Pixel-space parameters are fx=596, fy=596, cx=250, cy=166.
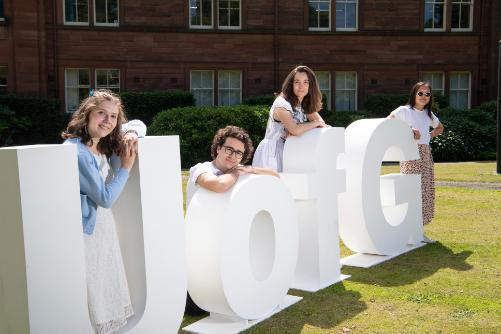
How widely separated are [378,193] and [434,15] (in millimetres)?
18327

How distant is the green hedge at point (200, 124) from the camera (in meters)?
16.6

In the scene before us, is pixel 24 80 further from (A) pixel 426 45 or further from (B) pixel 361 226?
(B) pixel 361 226

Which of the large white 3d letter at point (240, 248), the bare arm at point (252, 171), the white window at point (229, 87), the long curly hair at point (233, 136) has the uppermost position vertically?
the white window at point (229, 87)

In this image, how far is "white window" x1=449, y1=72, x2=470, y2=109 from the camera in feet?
76.7

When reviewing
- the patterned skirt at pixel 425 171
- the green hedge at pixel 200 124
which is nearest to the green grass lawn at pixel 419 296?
the patterned skirt at pixel 425 171

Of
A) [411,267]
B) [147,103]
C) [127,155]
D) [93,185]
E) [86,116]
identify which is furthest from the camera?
[147,103]

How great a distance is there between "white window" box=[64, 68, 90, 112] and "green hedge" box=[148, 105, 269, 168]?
16.3 feet

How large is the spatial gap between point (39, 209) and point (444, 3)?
2260 centimetres

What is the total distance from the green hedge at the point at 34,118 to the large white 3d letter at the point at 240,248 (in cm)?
1549

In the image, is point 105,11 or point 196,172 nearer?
point 196,172

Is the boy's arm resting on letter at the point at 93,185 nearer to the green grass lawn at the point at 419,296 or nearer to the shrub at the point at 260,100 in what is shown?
the green grass lawn at the point at 419,296

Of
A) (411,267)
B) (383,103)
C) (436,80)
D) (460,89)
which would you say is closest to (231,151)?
Answer: (411,267)

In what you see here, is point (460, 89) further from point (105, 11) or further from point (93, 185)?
point (93, 185)

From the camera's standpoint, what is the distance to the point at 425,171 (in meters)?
7.69
